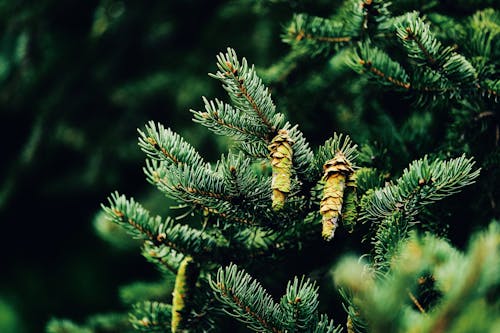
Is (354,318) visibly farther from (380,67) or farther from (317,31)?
(317,31)

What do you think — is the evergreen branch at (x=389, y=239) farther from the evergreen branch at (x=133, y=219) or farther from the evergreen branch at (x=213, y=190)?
the evergreen branch at (x=133, y=219)

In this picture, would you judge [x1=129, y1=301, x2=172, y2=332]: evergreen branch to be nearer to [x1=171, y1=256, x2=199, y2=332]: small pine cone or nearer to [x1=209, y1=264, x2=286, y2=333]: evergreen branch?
[x1=171, y1=256, x2=199, y2=332]: small pine cone

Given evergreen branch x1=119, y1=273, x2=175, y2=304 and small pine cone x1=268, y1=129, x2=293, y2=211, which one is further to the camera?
evergreen branch x1=119, y1=273, x2=175, y2=304

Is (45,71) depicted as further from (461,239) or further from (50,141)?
(461,239)

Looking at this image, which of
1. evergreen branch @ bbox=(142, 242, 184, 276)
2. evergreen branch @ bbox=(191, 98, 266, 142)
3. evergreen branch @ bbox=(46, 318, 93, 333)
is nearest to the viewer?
evergreen branch @ bbox=(191, 98, 266, 142)

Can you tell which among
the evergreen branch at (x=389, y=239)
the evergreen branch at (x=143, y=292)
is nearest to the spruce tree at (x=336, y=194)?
the evergreen branch at (x=389, y=239)


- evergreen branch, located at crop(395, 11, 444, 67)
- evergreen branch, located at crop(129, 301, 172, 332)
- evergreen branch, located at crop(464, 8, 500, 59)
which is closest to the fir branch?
evergreen branch, located at crop(395, 11, 444, 67)

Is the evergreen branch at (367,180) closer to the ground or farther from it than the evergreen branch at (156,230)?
farther from it
